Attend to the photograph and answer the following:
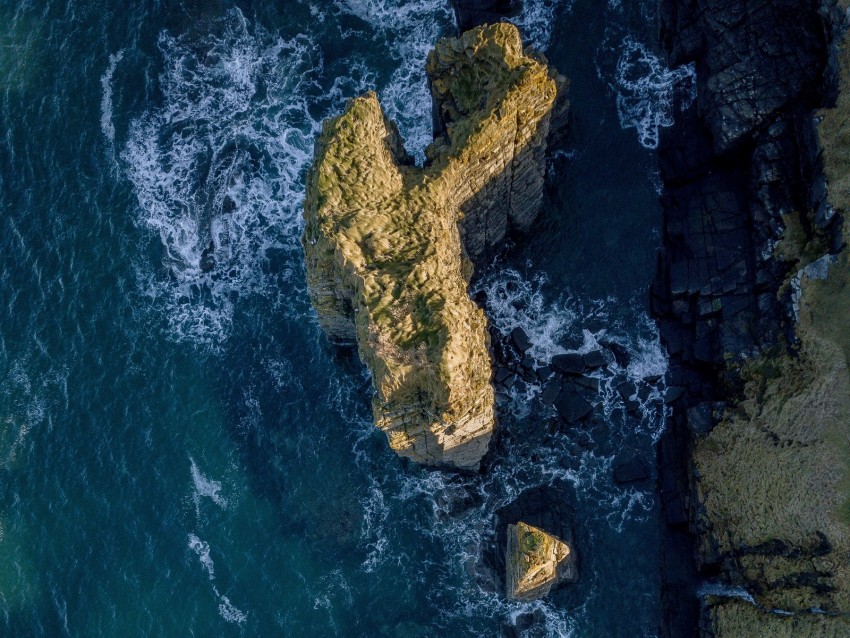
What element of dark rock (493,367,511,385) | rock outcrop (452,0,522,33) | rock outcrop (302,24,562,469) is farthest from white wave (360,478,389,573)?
rock outcrop (452,0,522,33)

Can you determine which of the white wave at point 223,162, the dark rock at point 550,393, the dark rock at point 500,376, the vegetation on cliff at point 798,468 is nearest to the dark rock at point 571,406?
the dark rock at point 550,393

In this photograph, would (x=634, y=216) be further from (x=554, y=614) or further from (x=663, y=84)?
(x=554, y=614)

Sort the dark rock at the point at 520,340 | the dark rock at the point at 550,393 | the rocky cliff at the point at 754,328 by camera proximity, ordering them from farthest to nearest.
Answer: the dark rock at the point at 520,340
the dark rock at the point at 550,393
the rocky cliff at the point at 754,328

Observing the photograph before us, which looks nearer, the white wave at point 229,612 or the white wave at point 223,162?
the white wave at point 229,612

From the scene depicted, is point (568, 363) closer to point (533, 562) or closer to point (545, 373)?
point (545, 373)

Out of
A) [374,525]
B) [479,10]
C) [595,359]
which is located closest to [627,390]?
[595,359]

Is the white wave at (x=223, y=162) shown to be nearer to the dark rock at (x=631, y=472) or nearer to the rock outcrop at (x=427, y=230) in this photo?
the rock outcrop at (x=427, y=230)

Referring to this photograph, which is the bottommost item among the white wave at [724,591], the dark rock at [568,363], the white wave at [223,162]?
the white wave at [724,591]
